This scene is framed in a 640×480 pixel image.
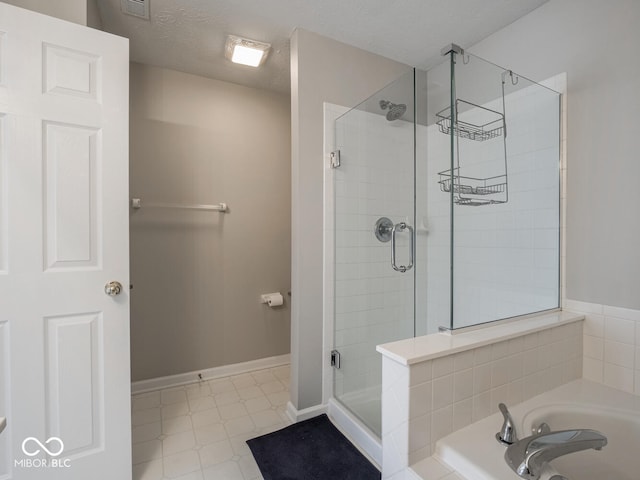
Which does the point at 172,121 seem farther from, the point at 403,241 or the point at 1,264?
the point at 403,241

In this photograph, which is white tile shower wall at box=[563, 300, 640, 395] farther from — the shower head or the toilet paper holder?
the toilet paper holder

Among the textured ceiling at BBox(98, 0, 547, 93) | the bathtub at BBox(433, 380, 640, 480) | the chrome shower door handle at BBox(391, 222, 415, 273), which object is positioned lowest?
the bathtub at BBox(433, 380, 640, 480)

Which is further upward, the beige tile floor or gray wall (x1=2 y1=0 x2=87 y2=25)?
gray wall (x1=2 y1=0 x2=87 y2=25)

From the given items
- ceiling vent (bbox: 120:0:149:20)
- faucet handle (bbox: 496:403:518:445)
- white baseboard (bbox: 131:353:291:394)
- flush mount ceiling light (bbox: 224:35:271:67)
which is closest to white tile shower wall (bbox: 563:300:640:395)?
faucet handle (bbox: 496:403:518:445)

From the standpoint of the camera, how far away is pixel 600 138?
1.51 m

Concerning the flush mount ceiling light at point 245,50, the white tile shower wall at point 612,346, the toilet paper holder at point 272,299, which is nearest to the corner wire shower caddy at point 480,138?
the white tile shower wall at point 612,346

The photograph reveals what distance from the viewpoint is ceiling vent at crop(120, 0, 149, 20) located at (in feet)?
5.61

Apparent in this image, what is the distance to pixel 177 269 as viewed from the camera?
2.43 metres

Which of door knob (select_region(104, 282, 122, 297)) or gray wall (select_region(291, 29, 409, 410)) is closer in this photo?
door knob (select_region(104, 282, 122, 297))

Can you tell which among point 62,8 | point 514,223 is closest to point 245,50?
point 62,8

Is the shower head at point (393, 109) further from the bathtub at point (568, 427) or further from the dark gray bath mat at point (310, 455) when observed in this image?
the dark gray bath mat at point (310, 455)

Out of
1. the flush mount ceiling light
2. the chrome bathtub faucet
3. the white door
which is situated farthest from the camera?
the flush mount ceiling light

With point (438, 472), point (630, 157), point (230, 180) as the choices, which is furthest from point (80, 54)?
point (630, 157)

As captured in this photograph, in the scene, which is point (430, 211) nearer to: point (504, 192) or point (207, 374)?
point (504, 192)
